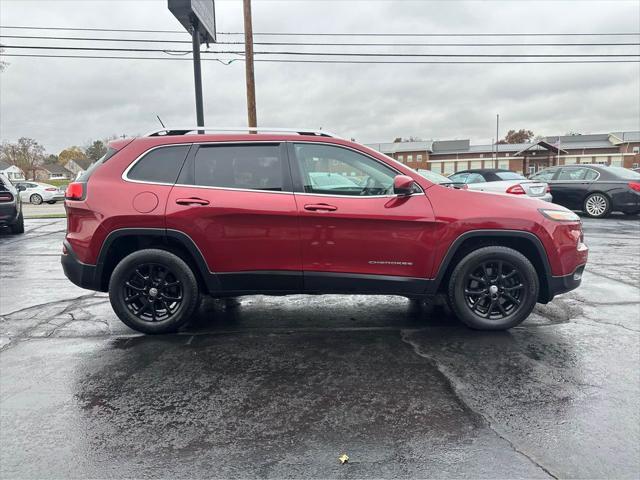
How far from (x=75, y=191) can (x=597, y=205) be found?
44.6 ft

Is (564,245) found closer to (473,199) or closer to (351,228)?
(473,199)

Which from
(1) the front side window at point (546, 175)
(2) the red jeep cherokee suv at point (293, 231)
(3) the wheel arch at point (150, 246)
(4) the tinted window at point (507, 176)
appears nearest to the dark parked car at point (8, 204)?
(2) the red jeep cherokee suv at point (293, 231)

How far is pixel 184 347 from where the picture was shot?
12.8 ft

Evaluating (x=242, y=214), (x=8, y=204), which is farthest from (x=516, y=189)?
(x=8, y=204)

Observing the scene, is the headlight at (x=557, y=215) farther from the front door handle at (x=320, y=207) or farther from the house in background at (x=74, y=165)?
the house in background at (x=74, y=165)

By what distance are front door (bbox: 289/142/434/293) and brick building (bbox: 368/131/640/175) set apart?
200ft

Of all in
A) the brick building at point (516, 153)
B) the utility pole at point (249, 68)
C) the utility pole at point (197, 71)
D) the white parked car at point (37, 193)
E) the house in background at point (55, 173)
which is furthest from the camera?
the house in background at point (55, 173)

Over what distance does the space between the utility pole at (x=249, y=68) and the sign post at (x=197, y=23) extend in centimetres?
241

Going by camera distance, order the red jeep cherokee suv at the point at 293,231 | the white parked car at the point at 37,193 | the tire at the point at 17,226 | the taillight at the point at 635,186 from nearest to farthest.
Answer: the red jeep cherokee suv at the point at 293,231 < the tire at the point at 17,226 < the taillight at the point at 635,186 < the white parked car at the point at 37,193

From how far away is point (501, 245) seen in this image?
4203 millimetres

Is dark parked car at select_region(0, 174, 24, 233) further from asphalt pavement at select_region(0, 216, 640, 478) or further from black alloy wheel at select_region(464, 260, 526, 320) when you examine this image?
black alloy wheel at select_region(464, 260, 526, 320)

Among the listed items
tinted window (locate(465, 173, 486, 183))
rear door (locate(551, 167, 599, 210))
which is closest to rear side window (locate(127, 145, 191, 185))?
tinted window (locate(465, 173, 486, 183))

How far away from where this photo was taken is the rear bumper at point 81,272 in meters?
4.10

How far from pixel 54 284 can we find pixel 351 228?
4.65 m
